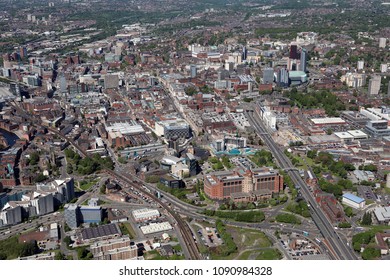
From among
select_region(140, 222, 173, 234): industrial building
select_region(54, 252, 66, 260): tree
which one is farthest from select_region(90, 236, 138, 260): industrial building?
select_region(140, 222, 173, 234): industrial building

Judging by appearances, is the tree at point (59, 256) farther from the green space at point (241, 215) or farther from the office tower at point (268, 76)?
the office tower at point (268, 76)

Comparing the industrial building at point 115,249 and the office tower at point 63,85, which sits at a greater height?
the industrial building at point 115,249

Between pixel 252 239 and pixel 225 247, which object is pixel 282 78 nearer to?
pixel 252 239

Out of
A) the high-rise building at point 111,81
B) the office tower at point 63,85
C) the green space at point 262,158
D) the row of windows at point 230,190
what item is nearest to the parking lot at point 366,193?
the green space at point 262,158

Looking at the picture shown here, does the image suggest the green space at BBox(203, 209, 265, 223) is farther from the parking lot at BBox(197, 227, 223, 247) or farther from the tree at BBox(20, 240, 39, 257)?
the tree at BBox(20, 240, 39, 257)

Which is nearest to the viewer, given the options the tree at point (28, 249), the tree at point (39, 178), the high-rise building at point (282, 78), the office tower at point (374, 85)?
the tree at point (28, 249)

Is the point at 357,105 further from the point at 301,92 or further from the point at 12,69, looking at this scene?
the point at 12,69

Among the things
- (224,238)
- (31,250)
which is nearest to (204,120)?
(224,238)
